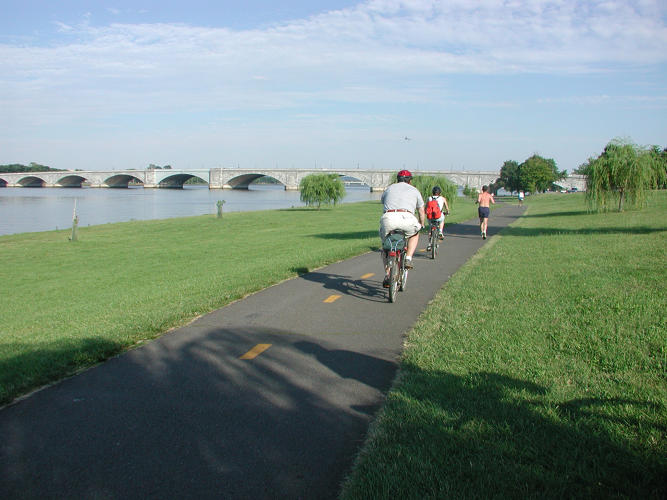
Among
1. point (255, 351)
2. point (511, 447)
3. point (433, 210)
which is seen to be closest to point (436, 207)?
point (433, 210)

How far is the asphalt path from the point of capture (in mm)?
3119

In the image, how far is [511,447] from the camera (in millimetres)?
3217

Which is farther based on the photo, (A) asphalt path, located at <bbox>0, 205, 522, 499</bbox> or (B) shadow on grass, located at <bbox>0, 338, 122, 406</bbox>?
(B) shadow on grass, located at <bbox>0, 338, 122, 406</bbox>

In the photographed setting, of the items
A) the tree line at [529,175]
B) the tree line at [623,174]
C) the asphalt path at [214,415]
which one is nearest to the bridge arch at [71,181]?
the tree line at [529,175]

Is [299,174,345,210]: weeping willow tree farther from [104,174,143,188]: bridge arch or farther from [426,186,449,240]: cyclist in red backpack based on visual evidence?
[104,174,143,188]: bridge arch

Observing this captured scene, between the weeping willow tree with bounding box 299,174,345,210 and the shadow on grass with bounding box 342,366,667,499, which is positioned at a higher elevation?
the weeping willow tree with bounding box 299,174,345,210

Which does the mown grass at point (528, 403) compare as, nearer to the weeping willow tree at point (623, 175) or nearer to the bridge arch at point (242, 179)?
the weeping willow tree at point (623, 175)

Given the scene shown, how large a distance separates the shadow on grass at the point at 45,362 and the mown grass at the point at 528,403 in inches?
121

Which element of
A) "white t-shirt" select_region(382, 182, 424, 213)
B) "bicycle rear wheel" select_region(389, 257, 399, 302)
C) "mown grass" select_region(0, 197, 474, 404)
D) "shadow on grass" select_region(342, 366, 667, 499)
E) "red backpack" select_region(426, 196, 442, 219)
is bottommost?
"mown grass" select_region(0, 197, 474, 404)

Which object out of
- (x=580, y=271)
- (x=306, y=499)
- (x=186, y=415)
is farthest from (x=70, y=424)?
(x=580, y=271)

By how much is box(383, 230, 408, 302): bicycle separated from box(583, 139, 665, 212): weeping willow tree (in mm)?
27949

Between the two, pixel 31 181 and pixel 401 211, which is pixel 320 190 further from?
pixel 31 181

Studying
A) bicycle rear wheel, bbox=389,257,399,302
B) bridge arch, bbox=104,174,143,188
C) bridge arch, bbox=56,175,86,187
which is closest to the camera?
bicycle rear wheel, bbox=389,257,399,302

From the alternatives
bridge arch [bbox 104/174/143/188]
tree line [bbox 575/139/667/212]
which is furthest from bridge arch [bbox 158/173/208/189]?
tree line [bbox 575/139/667/212]
